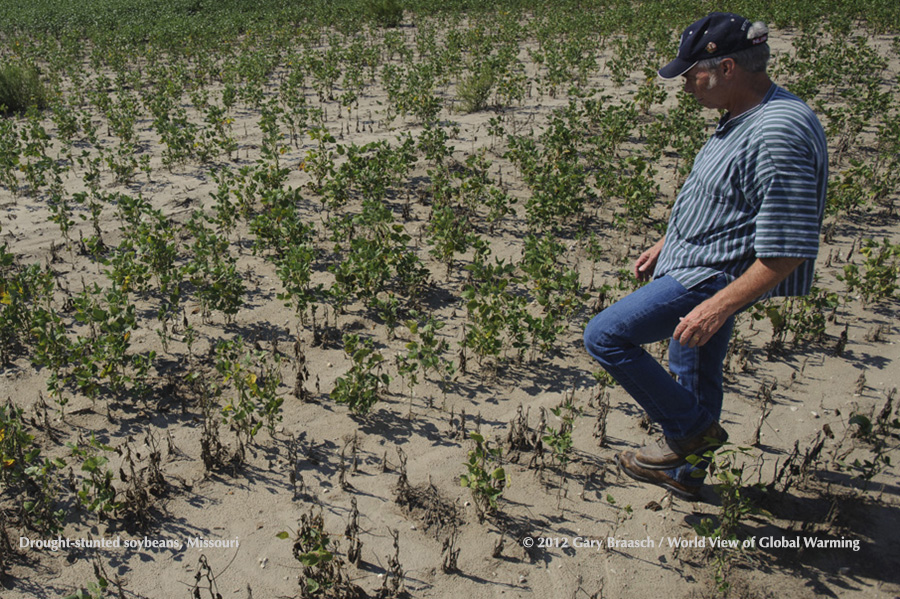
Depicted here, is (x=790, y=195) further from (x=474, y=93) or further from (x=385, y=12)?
(x=385, y=12)

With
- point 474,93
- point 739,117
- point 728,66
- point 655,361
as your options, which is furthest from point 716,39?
point 474,93

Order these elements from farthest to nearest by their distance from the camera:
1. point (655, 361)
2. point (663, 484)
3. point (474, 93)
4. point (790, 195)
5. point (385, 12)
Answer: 1. point (385, 12)
2. point (474, 93)
3. point (663, 484)
4. point (655, 361)
5. point (790, 195)

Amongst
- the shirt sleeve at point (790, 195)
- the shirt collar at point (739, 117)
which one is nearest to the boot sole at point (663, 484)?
the shirt sleeve at point (790, 195)

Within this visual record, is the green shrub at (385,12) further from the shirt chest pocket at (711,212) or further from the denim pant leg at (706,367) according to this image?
the denim pant leg at (706,367)

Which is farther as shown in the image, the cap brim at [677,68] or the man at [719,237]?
the cap brim at [677,68]

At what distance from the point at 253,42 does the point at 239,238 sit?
9.61 meters

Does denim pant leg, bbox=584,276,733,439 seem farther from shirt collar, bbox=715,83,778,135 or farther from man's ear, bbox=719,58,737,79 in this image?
man's ear, bbox=719,58,737,79

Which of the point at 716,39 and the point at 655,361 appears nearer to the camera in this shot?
the point at 716,39

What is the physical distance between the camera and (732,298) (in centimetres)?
285

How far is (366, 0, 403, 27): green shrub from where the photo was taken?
17.7 m

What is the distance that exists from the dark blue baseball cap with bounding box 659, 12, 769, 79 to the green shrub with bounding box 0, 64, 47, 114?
10.5 meters

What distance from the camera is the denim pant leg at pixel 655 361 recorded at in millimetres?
3117

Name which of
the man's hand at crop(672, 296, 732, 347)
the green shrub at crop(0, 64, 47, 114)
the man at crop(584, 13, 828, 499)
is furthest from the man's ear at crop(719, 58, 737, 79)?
the green shrub at crop(0, 64, 47, 114)

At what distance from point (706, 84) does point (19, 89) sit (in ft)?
36.2
